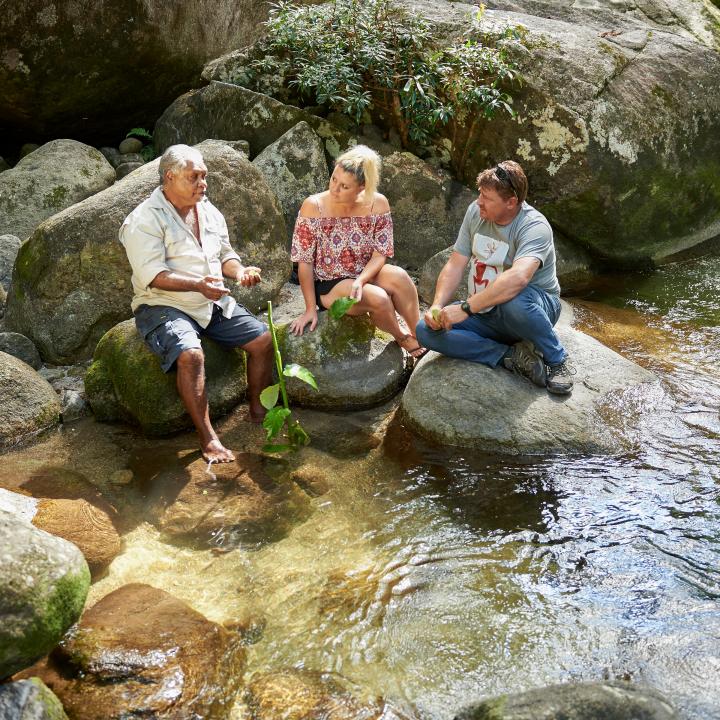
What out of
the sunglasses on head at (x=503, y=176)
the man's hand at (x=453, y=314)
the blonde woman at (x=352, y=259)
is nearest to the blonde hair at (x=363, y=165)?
the blonde woman at (x=352, y=259)

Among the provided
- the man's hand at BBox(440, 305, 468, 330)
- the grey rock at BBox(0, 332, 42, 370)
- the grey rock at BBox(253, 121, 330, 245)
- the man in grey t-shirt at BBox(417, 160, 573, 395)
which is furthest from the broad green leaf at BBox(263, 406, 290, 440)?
the grey rock at BBox(253, 121, 330, 245)

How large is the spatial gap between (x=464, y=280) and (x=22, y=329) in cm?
385

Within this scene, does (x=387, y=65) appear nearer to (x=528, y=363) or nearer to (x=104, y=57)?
(x=104, y=57)

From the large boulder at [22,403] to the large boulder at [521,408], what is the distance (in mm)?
2579

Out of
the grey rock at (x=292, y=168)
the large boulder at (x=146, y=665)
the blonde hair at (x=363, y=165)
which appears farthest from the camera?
the grey rock at (x=292, y=168)

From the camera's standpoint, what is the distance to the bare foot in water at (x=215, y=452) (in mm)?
5504

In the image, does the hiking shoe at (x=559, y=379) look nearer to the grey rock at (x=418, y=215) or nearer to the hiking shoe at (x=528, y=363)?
the hiking shoe at (x=528, y=363)

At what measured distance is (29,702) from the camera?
3340 mm

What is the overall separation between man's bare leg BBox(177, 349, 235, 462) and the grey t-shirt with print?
1.99 m

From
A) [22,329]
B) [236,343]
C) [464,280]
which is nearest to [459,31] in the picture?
[464,280]

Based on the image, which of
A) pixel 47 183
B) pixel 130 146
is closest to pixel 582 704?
pixel 47 183

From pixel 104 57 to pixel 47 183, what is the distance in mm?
1754

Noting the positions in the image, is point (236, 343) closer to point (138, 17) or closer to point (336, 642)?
point (336, 642)

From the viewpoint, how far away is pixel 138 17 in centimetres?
923
